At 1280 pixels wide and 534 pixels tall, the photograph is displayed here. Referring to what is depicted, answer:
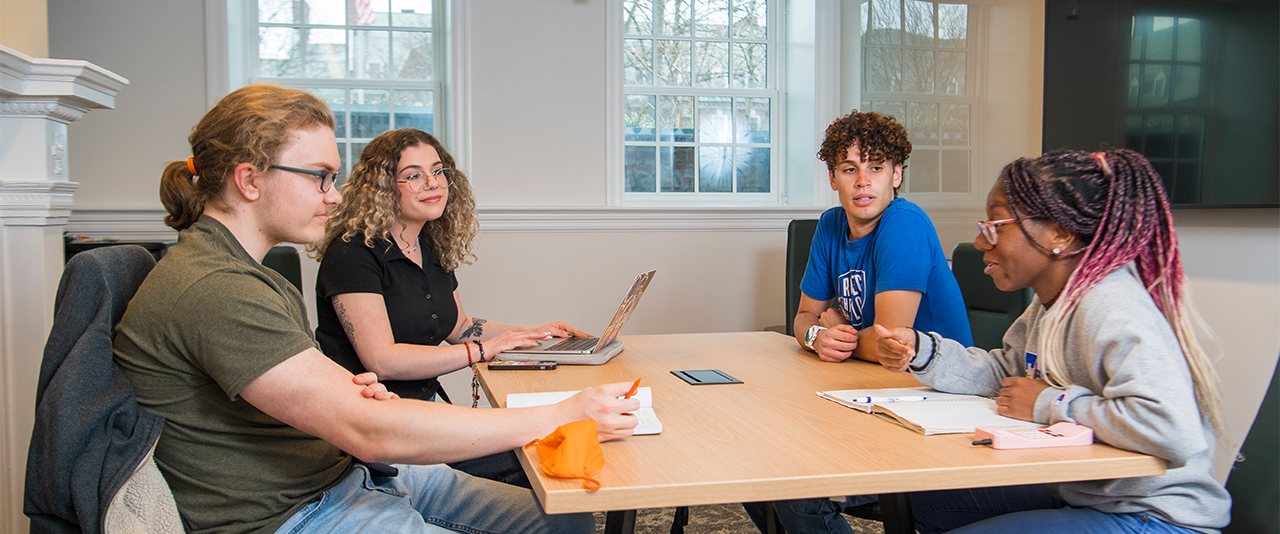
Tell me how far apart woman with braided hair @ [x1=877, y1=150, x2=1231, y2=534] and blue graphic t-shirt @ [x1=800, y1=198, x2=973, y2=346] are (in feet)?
1.39

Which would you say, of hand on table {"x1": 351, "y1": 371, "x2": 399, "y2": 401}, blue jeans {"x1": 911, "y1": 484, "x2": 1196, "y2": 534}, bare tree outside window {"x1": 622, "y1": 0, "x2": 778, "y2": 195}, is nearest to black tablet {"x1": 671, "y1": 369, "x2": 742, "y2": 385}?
blue jeans {"x1": 911, "y1": 484, "x2": 1196, "y2": 534}

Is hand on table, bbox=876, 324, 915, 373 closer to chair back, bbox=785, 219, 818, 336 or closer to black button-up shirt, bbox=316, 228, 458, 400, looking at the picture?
black button-up shirt, bbox=316, 228, 458, 400

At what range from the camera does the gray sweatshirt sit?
3.44 ft

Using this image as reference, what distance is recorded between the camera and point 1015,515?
1.21 metres

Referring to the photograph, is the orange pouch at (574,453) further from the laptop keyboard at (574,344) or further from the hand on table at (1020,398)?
the laptop keyboard at (574,344)

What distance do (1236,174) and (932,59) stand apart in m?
1.52

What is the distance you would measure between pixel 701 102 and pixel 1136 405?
331 cm

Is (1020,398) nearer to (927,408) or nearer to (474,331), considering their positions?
(927,408)

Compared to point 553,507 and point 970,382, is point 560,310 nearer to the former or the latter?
point 970,382

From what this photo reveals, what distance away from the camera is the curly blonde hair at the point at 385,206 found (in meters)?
1.94

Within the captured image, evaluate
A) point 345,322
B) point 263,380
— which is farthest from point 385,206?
point 263,380

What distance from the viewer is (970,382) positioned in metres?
1.43

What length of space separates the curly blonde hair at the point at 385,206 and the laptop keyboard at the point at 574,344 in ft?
1.30

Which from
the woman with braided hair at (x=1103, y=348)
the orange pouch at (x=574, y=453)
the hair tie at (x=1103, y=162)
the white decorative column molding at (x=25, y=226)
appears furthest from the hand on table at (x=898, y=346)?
the white decorative column molding at (x=25, y=226)
